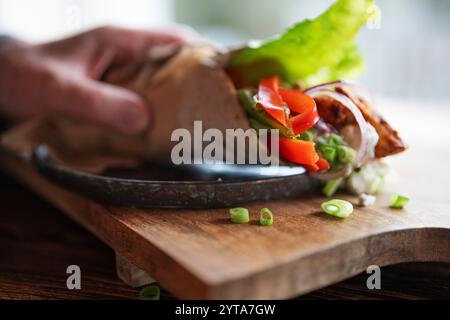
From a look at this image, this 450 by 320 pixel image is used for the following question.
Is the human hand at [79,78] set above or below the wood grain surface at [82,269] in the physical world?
A: above

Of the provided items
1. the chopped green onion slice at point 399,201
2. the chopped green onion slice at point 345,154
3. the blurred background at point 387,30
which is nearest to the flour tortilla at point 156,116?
the chopped green onion slice at point 345,154

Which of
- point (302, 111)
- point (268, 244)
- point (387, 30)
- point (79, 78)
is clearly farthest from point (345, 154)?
point (387, 30)

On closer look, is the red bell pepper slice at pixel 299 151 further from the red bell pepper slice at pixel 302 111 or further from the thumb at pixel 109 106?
the thumb at pixel 109 106

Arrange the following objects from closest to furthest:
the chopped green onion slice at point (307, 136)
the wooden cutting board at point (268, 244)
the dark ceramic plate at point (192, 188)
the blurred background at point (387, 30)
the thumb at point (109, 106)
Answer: the wooden cutting board at point (268, 244)
the dark ceramic plate at point (192, 188)
the chopped green onion slice at point (307, 136)
the thumb at point (109, 106)
the blurred background at point (387, 30)

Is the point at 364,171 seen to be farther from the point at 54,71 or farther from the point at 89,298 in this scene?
the point at 54,71

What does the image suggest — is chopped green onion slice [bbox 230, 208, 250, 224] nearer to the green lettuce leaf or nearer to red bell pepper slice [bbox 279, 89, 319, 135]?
red bell pepper slice [bbox 279, 89, 319, 135]

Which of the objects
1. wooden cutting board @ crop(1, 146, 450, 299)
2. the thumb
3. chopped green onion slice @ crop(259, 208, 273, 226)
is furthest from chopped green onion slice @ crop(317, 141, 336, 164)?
the thumb
